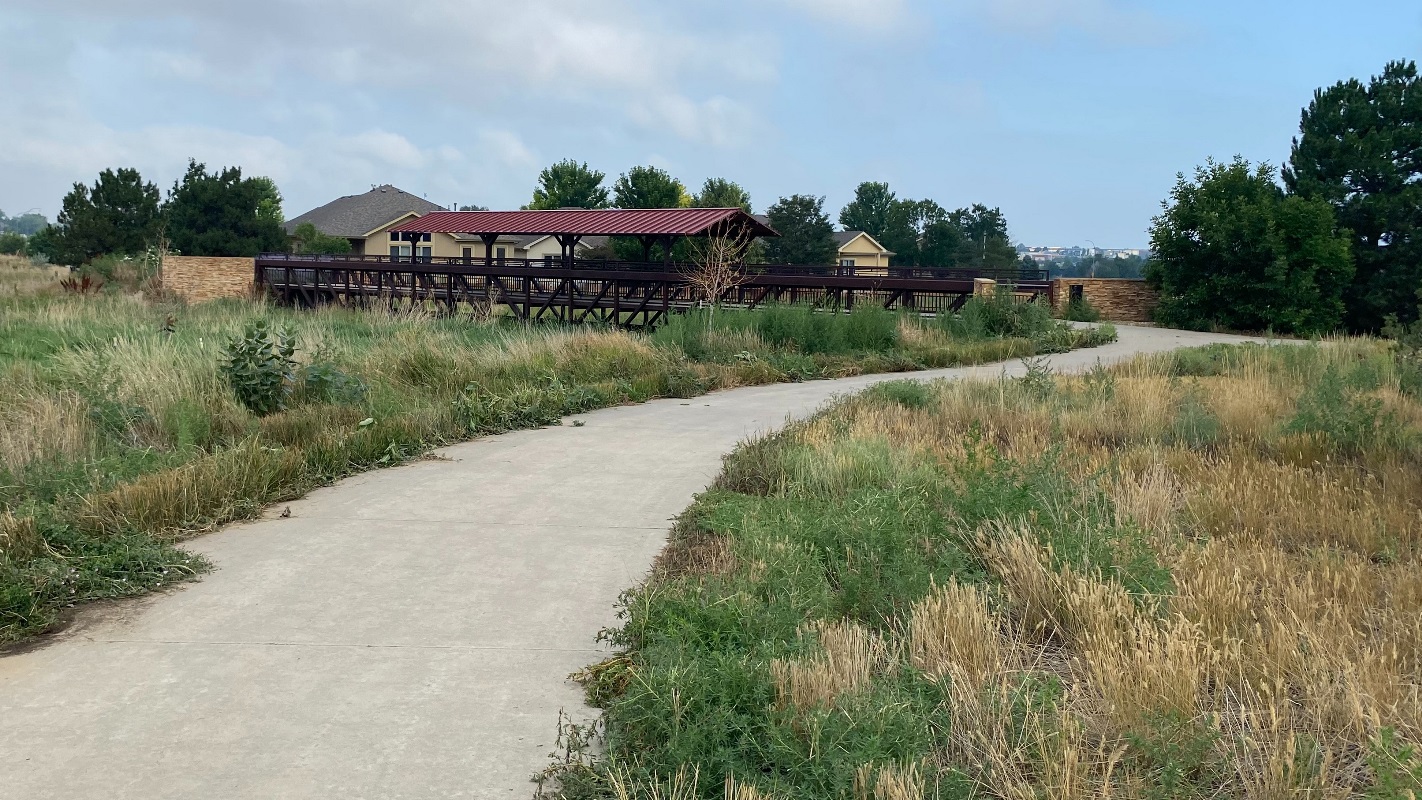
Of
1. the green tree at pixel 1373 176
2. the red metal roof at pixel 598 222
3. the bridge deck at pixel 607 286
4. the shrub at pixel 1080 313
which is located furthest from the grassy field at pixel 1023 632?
the green tree at pixel 1373 176

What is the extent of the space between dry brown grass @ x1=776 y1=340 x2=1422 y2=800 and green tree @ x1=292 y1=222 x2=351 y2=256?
62.7 metres

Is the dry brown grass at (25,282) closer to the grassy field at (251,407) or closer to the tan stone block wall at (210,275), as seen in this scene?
the tan stone block wall at (210,275)

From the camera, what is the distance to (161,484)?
6.88 meters

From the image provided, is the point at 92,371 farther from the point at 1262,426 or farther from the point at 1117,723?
the point at 1262,426

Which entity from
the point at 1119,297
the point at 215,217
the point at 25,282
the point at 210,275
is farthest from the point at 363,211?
the point at 1119,297

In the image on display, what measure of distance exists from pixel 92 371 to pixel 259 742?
26.6ft

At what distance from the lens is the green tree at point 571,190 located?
80.8m

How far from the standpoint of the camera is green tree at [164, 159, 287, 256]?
58.5 meters

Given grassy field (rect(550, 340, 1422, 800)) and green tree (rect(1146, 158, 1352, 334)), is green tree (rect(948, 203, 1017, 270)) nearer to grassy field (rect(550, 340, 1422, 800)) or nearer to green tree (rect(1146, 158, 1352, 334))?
green tree (rect(1146, 158, 1352, 334))

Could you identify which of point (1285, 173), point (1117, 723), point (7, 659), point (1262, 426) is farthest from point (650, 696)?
point (1285, 173)

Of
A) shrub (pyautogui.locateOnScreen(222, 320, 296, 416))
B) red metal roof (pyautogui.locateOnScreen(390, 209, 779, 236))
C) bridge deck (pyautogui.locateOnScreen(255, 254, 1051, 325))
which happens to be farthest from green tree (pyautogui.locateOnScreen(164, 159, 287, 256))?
shrub (pyautogui.locateOnScreen(222, 320, 296, 416))

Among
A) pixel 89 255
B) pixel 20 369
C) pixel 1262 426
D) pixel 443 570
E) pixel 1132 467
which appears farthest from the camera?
pixel 89 255

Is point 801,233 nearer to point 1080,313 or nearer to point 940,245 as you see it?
point 940,245

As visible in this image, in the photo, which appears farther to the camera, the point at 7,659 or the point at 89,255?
the point at 89,255
